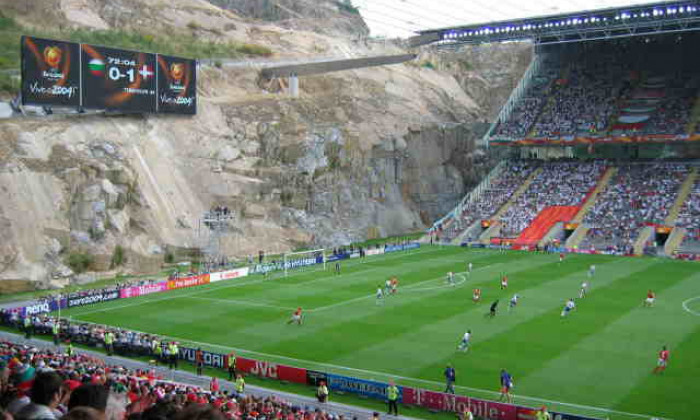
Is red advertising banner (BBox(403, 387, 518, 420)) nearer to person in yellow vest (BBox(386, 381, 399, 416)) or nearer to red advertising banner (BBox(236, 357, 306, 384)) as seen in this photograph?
person in yellow vest (BBox(386, 381, 399, 416))

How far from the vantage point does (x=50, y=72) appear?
182ft

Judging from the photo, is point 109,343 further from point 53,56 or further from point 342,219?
point 342,219

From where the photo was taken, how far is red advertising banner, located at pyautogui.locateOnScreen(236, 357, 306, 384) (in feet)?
94.4

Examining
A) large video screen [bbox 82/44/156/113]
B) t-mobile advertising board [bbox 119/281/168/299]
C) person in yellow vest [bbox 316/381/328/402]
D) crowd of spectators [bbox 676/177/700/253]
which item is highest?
large video screen [bbox 82/44/156/113]

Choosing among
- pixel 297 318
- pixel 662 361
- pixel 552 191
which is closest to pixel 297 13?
pixel 552 191

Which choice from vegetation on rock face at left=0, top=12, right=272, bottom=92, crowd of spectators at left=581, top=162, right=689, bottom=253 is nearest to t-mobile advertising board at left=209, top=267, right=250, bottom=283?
vegetation on rock face at left=0, top=12, right=272, bottom=92

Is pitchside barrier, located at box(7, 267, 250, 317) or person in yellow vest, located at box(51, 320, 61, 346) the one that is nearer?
person in yellow vest, located at box(51, 320, 61, 346)

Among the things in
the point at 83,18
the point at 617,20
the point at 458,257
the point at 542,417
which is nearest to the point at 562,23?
the point at 617,20

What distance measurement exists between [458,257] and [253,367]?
3784 centimetres

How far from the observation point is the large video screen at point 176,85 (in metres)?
63.9

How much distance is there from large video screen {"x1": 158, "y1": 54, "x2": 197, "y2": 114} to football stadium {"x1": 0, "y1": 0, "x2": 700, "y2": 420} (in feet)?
0.74

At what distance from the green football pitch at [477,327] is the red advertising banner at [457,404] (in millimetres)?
2102

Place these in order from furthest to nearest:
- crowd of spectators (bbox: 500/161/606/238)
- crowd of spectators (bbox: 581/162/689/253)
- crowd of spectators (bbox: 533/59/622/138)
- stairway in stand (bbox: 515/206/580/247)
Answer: crowd of spectators (bbox: 533/59/622/138)
crowd of spectators (bbox: 500/161/606/238)
stairway in stand (bbox: 515/206/580/247)
crowd of spectators (bbox: 581/162/689/253)

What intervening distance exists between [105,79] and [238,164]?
616 inches
